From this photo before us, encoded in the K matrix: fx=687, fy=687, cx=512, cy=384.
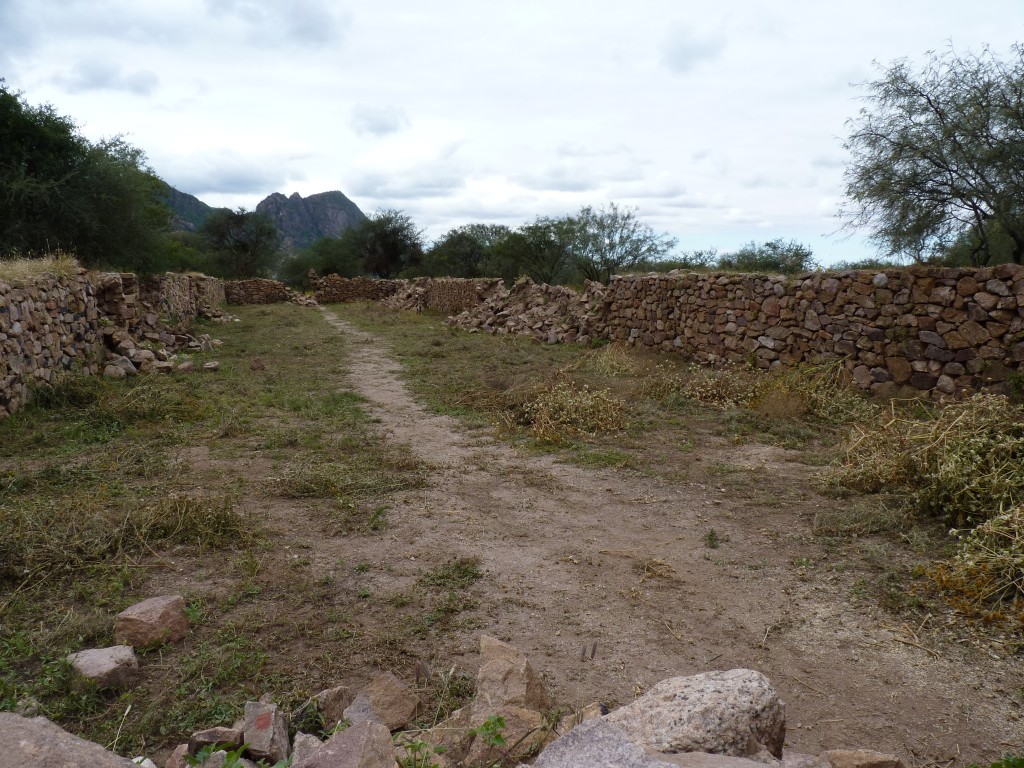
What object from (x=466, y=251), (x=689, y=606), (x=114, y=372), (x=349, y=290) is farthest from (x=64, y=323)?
(x=466, y=251)

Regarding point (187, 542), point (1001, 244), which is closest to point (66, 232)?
point (187, 542)

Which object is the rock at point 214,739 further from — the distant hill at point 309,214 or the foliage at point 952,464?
the distant hill at point 309,214

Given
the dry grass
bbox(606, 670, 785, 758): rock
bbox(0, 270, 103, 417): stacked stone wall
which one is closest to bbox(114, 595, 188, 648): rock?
bbox(606, 670, 785, 758): rock

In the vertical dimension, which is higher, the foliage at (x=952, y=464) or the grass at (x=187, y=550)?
the foliage at (x=952, y=464)

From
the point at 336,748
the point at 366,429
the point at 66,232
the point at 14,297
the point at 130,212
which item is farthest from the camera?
the point at 130,212

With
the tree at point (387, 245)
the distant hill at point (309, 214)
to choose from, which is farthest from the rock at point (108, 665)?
the distant hill at point (309, 214)

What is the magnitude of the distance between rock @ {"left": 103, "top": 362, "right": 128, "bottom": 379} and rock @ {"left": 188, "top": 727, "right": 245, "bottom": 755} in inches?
348

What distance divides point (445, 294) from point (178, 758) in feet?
73.2

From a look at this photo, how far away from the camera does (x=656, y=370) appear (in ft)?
37.5

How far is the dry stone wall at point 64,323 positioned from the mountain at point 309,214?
4152 inches

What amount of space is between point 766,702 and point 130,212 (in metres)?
19.8

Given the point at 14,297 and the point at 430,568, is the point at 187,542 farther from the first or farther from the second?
the point at 14,297

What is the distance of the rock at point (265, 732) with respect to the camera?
2.38 meters

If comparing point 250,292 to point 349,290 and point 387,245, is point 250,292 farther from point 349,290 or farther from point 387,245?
point 387,245
